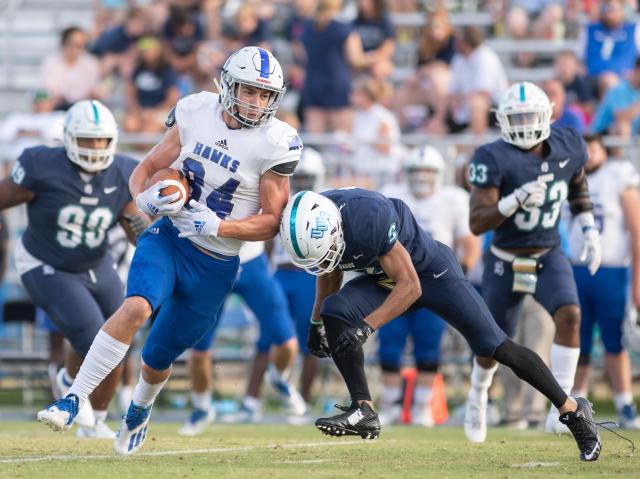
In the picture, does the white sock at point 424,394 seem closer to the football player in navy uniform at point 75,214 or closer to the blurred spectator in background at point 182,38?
the football player in navy uniform at point 75,214

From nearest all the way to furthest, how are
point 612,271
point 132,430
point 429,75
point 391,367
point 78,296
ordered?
1. point 132,430
2. point 78,296
3. point 612,271
4. point 391,367
5. point 429,75

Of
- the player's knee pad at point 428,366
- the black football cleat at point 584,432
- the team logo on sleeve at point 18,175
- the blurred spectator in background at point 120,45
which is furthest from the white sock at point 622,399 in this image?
the blurred spectator in background at point 120,45

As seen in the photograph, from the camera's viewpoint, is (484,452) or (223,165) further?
(484,452)

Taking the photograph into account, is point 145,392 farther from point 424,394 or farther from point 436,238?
point 436,238

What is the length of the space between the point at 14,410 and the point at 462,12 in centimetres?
665

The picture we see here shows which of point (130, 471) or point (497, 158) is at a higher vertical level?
point (497, 158)

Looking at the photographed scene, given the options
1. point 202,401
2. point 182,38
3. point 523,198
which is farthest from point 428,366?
point 182,38

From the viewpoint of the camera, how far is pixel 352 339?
611cm

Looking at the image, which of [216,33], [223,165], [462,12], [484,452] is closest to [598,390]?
[462,12]

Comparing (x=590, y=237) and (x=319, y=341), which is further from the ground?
(x=590, y=237)

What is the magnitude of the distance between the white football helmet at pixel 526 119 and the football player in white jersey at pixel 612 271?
5.82 ft

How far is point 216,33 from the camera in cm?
1423

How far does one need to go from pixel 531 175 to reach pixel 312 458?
237 centimetres

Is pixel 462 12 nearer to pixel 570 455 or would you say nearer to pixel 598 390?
pixel 598 390
